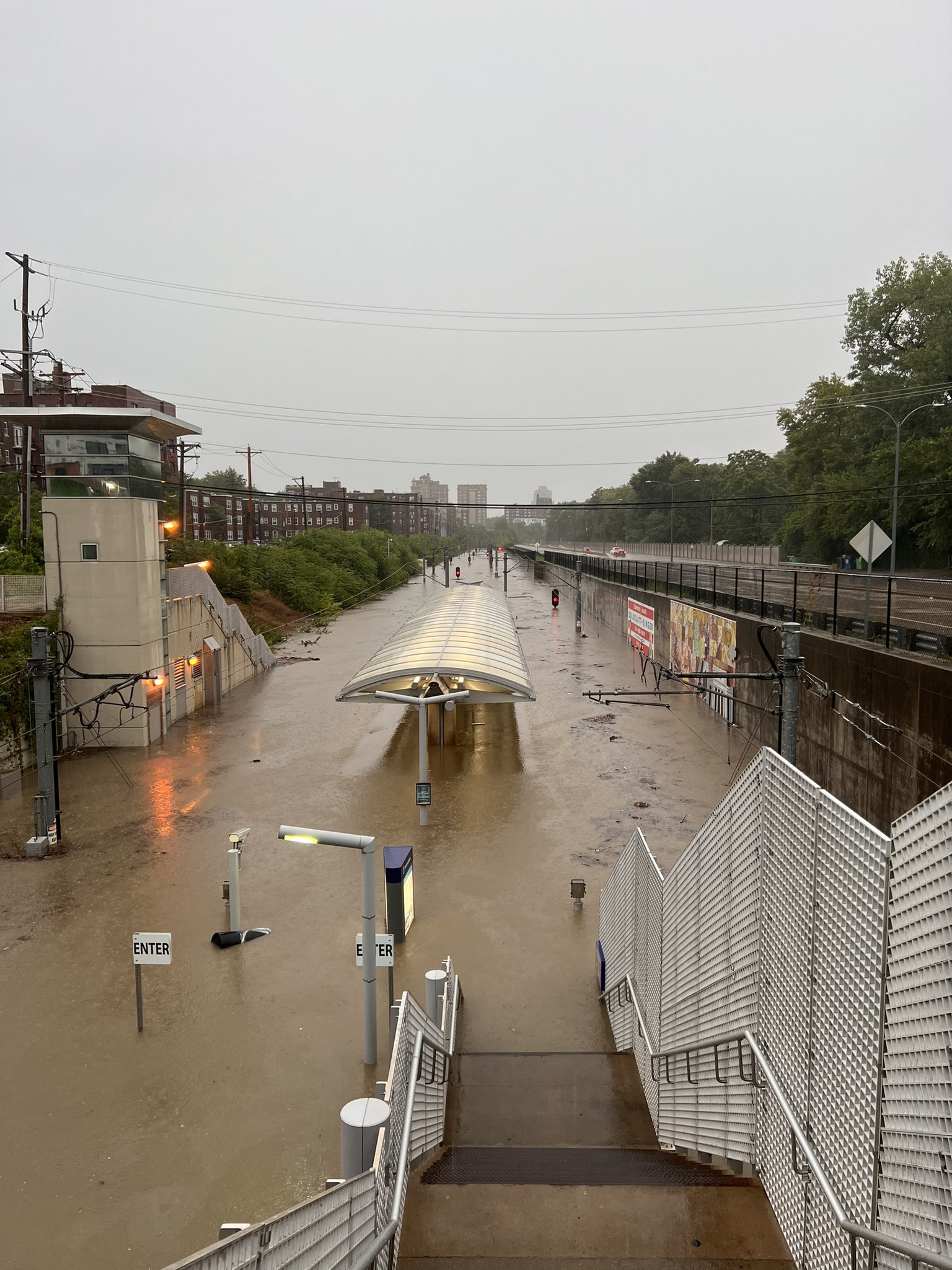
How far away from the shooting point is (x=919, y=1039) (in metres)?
2.79

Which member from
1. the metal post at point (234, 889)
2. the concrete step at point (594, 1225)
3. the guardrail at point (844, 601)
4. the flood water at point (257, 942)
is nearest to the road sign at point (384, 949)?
the flood water at point (257, 942)

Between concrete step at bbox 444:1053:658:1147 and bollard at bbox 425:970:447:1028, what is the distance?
480mm

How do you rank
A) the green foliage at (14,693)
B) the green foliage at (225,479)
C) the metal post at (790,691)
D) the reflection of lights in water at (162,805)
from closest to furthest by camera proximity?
the metal post at (790,691), the reflection of lights in water at (162,805), the green foliage at (14,693), the green foliage at (225,479)

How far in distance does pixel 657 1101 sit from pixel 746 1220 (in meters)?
1.56

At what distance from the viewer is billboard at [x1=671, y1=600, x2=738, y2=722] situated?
827 inches

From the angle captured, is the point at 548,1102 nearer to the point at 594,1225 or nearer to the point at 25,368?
the point at 594,1225

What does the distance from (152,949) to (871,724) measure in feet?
37.0

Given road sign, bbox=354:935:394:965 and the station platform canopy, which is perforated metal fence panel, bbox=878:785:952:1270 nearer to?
road sign, bbox=354:935:394:965

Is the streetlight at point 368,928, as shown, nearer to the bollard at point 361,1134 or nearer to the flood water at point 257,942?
the flood water at point 257,942

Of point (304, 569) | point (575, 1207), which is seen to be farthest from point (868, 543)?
point (304, 569)

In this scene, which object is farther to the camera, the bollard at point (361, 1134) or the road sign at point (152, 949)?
the road sign at point (152, 949)

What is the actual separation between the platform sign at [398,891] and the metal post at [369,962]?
2433 mm

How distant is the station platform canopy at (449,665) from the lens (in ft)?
56.9

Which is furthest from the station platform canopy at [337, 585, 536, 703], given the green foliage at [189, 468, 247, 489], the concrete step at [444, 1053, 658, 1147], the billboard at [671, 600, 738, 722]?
the green foliage at [189, 468, 247, 489]
